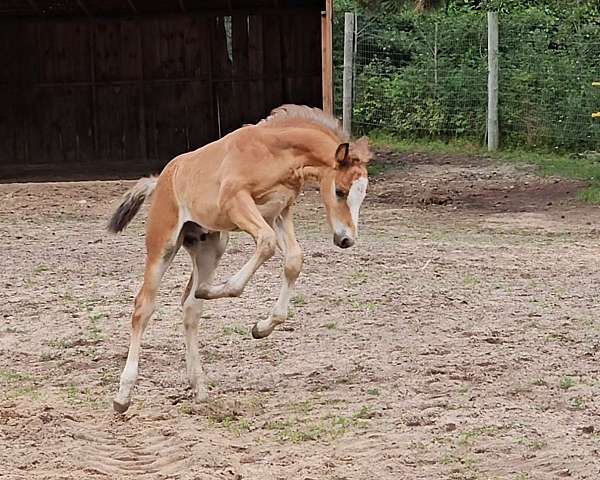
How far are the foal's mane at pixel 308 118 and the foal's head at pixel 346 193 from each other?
0.35 meters

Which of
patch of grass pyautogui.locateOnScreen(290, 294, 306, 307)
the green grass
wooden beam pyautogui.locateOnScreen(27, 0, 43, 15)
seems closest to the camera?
patch of grass pyautogui.locateOnScreen(290, 294, 306, 307)

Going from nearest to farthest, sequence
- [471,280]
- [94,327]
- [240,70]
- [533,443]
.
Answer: [533,443]
[94,327]
[471,280]
[240,70]

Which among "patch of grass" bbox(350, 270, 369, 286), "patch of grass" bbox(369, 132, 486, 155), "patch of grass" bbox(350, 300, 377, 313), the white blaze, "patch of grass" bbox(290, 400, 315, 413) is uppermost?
the white blaze

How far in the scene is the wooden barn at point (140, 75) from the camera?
20859 millimetres

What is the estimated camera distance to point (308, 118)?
6.43 m

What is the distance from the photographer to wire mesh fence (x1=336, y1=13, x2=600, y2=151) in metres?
20.1

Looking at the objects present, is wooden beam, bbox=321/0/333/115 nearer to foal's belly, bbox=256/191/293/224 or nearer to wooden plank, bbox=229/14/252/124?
wooden plank, bbox=229/14/252/124

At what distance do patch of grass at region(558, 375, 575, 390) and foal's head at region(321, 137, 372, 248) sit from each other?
4.65 feet

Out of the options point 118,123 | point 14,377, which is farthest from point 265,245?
point 118,123

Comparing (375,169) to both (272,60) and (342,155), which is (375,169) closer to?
(272,60)

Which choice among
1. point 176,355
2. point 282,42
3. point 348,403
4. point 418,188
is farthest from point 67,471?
point 282,42

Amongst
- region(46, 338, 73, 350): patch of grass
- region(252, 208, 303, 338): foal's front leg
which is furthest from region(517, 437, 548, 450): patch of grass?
region(46, 338, 73, 350): patch of grass

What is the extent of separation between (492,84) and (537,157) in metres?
1.58

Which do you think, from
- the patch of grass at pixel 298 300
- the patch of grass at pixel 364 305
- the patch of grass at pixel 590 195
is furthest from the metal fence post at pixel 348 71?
the patch of grass at pixel 364 305
